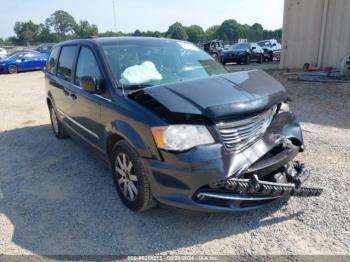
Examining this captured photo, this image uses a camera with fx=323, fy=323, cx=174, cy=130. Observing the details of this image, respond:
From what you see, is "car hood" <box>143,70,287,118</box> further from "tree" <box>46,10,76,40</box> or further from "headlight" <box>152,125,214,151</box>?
"tree" <box>46,10,76,40</box>

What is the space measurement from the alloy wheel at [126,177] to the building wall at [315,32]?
10.6 metres

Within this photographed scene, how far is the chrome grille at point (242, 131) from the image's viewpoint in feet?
9.14

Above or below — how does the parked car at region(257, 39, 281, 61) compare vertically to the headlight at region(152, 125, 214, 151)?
below

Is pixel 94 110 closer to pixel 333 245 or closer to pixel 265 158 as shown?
A: pixel 265 158

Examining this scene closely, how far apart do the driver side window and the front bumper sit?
52.3 inches

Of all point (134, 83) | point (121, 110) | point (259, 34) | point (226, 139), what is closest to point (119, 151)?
point (121, 110)

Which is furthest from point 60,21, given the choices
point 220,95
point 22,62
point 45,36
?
point 220,95

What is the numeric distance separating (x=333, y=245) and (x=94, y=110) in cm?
283

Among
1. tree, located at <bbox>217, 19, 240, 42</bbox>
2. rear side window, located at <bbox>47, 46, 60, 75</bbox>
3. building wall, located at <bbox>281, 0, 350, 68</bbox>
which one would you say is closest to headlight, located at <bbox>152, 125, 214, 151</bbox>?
rear side window, located at <bbox>47, 46, 60, 75</bbox>

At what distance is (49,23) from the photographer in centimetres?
8725

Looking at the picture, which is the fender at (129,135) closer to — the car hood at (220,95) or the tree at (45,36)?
the car hood at (220,95)

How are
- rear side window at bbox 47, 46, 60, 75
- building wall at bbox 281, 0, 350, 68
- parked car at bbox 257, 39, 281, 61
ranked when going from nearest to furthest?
rear side window at bbox 47, 46, 60, 75, building wall at bbox 281, 0, 350, 68, parked car at bbox 257, 39, 281, 61

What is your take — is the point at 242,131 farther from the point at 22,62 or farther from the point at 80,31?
the point at 80,31

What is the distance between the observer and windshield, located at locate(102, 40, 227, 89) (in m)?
3.62
